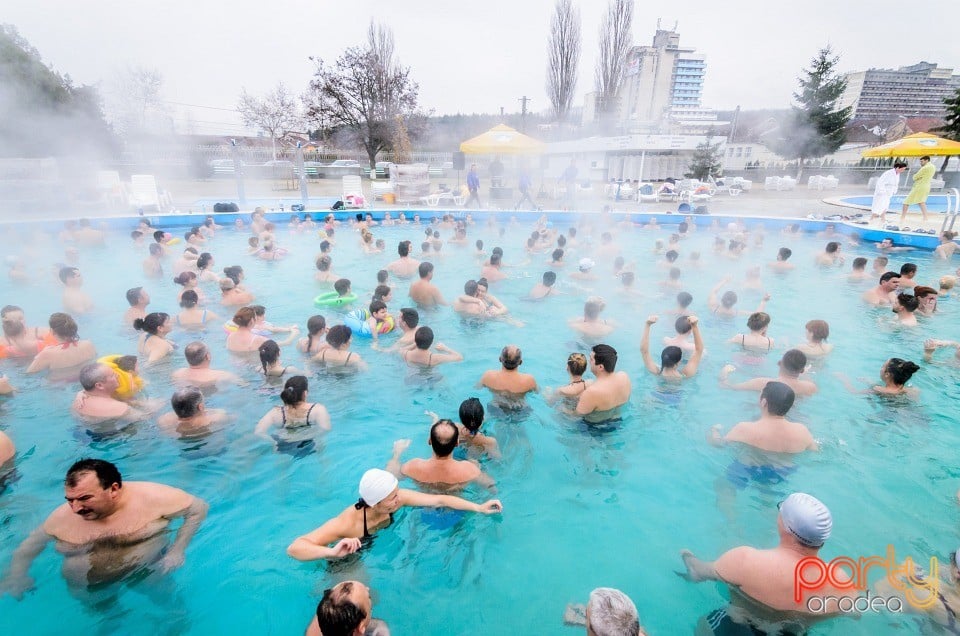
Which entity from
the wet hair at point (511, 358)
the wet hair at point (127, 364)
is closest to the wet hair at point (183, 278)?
the wet hair at point (127, 364)

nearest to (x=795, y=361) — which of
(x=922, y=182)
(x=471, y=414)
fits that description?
(x=471, y=414)

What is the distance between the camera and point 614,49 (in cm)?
3169

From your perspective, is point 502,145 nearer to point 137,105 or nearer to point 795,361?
point 795,361

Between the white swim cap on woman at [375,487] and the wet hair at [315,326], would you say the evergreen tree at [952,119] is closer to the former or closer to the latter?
the wet hair at [315,326]

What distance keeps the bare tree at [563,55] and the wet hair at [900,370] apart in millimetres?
32457

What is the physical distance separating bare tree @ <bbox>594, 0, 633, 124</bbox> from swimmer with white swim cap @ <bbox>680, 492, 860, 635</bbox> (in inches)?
1353

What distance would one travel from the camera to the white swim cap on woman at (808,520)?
89.0 inches

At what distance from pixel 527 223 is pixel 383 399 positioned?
43.9 feet

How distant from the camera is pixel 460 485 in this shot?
11.7 feet

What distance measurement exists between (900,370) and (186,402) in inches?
268

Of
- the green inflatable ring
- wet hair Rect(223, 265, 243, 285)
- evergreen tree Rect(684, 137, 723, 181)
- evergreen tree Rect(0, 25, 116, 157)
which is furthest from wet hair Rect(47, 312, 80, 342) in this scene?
evergreen tree Rect(684, 137, 723, 181)

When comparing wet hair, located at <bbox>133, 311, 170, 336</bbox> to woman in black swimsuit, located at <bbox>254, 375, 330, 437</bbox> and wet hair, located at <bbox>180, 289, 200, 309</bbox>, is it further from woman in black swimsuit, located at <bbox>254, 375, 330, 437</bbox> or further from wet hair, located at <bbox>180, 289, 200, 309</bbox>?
woman in black swimsuit, located at <bbox>254, 375, 330, 437</bbox>

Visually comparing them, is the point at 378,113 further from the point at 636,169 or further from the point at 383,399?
the point at 383,399

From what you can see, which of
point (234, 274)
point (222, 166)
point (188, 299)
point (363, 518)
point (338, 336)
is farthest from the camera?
point (222, 166)
